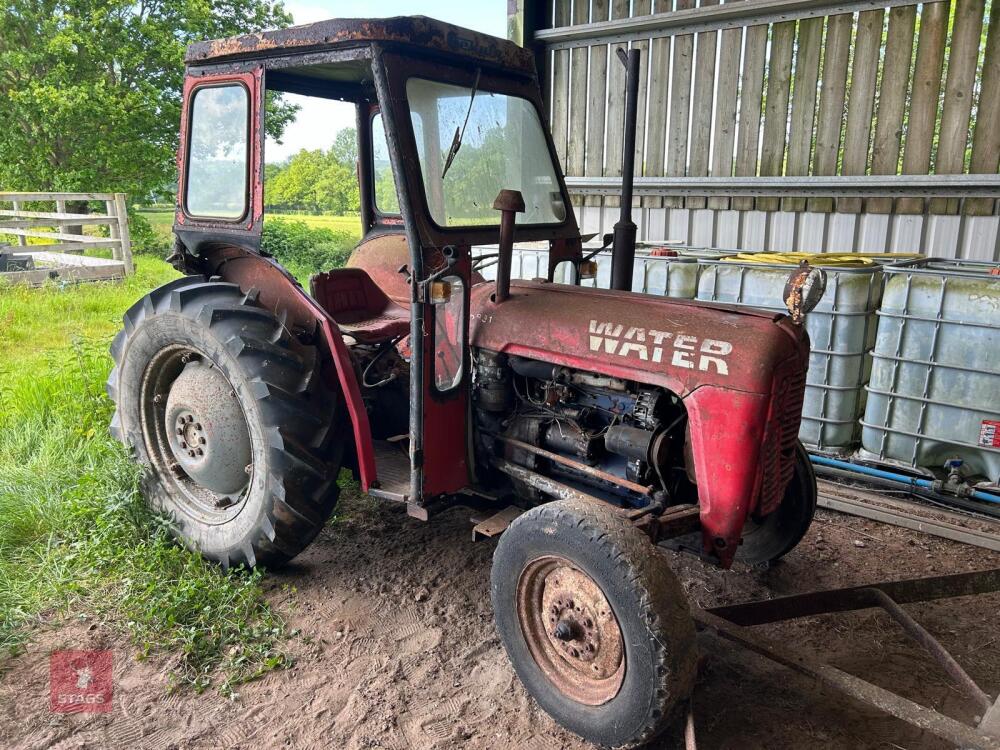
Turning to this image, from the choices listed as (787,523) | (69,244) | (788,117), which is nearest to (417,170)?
(787,523)

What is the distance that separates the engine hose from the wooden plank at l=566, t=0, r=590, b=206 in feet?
12.4

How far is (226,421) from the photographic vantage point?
311cm

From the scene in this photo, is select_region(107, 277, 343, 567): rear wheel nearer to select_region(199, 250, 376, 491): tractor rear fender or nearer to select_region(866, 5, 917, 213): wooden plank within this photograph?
select_region(199, 250, 376, 491): tractor rear fender

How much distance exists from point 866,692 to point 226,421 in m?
2.52

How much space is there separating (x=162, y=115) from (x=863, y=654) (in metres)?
15.0

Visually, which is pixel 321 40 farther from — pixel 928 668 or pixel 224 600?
pixel 928 668

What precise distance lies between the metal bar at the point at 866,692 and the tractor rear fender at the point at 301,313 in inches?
54.8

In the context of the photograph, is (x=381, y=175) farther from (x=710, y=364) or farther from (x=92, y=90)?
(x=92, y=90)

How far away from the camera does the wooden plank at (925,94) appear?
16.9 feet

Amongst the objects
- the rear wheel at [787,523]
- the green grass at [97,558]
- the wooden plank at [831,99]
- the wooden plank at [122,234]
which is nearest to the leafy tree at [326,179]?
the green grass at [97,558]

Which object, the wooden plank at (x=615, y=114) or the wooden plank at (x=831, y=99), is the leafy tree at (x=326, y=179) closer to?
the wooden plank at (x=615, y=114)

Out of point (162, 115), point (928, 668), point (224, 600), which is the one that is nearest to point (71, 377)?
point (224, 600)

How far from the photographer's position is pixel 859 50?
217 inches

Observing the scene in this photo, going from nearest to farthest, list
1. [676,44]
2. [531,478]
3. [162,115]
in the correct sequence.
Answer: [531,478] → [676,44] → [162,115]
